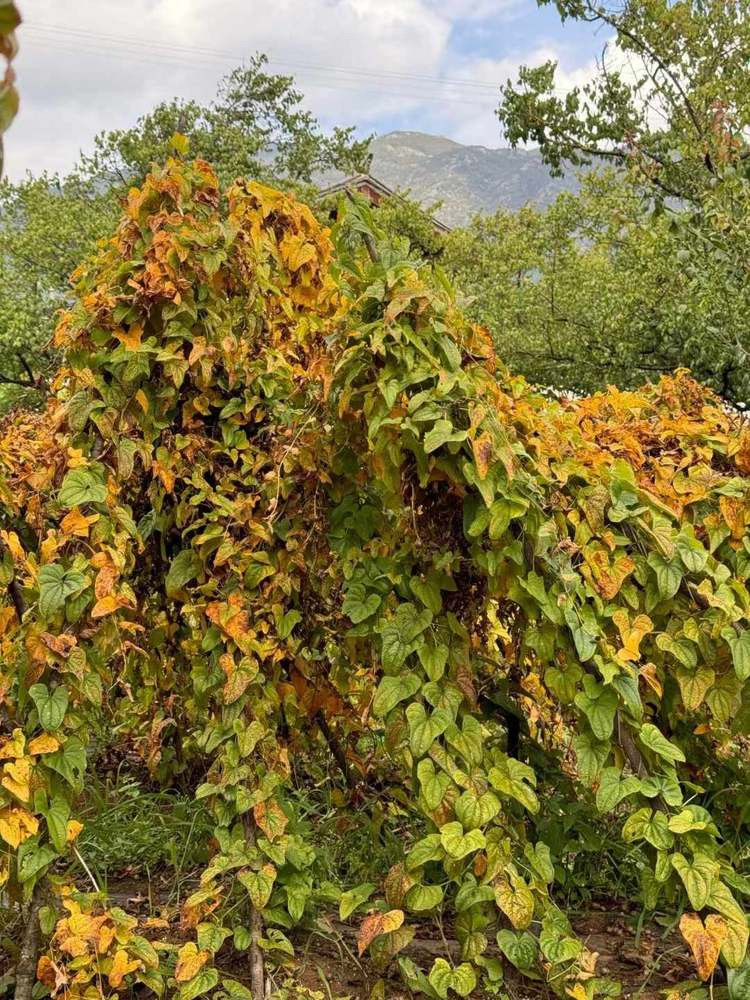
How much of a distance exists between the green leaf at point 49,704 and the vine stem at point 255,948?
0.50 m

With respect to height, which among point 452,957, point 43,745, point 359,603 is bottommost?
point 452,957

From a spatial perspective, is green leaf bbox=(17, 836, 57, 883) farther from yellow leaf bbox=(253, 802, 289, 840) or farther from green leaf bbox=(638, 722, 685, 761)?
green leaf bbox=(638, 722, 685, 761)

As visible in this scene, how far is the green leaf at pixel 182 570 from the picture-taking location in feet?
7.06

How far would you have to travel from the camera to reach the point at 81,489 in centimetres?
186

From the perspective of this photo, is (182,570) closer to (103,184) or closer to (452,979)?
(452,979)

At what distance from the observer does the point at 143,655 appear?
8.04ft

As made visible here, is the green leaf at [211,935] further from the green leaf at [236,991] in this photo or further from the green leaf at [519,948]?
the green leaf at [519,948]

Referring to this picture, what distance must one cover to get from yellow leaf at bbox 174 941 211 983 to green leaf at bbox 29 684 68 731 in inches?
21.1

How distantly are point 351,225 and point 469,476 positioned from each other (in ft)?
1.96

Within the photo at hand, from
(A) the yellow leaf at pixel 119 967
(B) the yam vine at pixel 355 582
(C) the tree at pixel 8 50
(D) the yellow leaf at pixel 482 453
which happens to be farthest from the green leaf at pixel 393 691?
(C) the tree at pixel 8 50

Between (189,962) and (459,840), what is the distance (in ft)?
2.01

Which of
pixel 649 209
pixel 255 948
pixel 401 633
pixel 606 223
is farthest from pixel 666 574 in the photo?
pixel 606 223


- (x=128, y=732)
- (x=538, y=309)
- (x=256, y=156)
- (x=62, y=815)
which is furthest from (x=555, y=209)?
(x=62, y=815)

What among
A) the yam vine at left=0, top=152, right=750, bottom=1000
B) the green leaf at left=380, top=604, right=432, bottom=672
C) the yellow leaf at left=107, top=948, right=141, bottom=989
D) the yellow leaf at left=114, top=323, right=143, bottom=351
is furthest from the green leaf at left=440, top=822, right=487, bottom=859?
the yellow leaf at left=114, top=323, right=143, bottom=351
